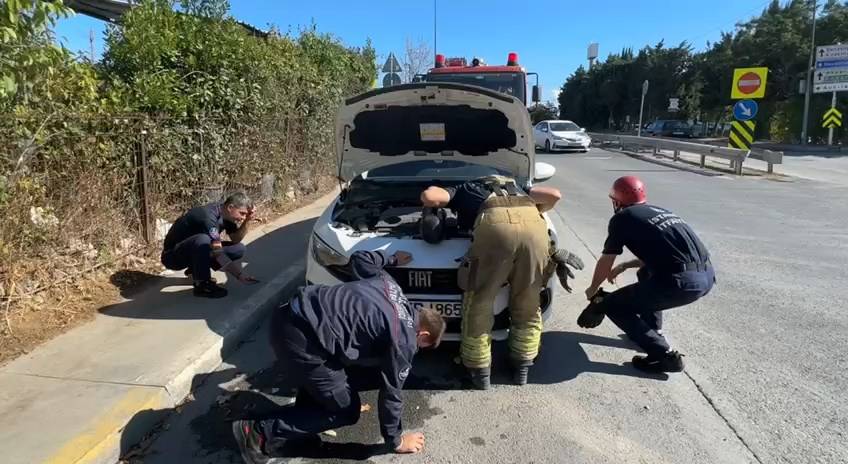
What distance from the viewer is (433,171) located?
561cm

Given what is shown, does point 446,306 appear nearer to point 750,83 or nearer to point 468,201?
point 468,201

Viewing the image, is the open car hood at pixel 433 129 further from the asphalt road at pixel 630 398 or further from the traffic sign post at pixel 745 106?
the traffic sign post at pixel 745 106

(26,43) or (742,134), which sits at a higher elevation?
(26,43)

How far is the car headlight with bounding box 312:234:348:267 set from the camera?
409 cm

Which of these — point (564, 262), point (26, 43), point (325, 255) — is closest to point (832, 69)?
point (564, 262)

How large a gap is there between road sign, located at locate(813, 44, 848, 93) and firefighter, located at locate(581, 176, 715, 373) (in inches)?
1321

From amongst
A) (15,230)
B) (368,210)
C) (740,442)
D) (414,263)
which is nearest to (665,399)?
(740,442)

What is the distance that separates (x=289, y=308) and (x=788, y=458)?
2690mm

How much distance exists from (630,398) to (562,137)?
22169mm

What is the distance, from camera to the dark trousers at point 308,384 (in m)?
2.79

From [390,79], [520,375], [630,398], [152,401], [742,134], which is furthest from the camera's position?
[742,134]

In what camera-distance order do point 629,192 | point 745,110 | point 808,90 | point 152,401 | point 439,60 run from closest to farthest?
point 152,401 → point 629,192 → point 439,60 → point 745,110 → point 808,90

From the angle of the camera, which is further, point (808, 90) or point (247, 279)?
point (808, 90)

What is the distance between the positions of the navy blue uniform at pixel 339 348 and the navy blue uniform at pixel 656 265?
181 cm
